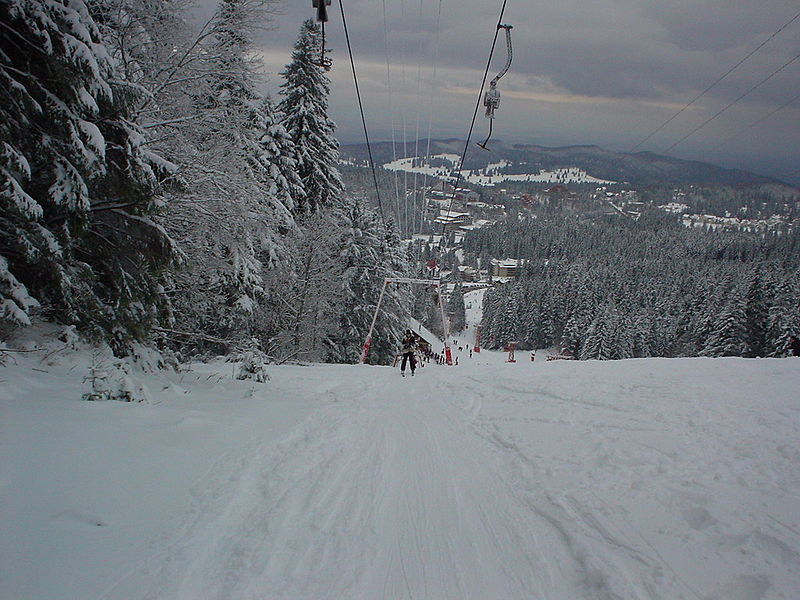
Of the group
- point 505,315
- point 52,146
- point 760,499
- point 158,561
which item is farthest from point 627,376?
point 505,315

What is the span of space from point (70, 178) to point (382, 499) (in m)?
5.40

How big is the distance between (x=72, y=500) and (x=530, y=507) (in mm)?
3852

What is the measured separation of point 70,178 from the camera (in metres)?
5.24

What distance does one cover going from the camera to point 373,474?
15.6 feet

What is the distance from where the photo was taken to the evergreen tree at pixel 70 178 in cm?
479

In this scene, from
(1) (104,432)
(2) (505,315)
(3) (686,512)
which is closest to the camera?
(3) (686,512)

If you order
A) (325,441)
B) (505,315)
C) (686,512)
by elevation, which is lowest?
(505,315)

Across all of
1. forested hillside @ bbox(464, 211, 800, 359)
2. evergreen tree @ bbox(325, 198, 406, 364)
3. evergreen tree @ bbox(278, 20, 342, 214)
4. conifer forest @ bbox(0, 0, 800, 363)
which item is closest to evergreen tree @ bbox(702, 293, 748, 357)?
forested hillside @ bbox(464, 211, 800, 359)

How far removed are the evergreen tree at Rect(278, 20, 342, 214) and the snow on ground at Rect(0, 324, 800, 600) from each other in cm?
1566

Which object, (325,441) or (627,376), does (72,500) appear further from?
(627,376)

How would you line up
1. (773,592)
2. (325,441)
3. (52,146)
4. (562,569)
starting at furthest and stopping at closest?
(325,441) < (52,146) < (562,569) < (773,592)

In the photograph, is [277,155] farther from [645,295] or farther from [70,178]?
[645,295]

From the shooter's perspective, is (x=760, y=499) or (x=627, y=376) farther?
(x=627, y=376)

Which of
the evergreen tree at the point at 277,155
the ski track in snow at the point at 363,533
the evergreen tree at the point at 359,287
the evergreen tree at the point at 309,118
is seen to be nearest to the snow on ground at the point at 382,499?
the ski track in snow at the point at 363,533
